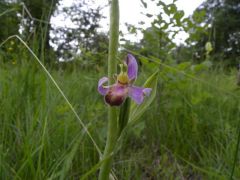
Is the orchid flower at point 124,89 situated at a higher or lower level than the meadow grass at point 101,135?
higher

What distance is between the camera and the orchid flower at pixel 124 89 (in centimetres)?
90

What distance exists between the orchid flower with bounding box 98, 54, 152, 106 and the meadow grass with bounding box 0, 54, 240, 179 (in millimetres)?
159

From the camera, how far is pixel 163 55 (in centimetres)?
205

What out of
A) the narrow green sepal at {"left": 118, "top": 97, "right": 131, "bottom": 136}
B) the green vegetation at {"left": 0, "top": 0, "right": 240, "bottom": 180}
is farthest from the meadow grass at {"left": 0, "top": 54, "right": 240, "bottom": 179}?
the narrow green sepal at {"left": 118, "top": 97, "right": 131, "bottom": 136}

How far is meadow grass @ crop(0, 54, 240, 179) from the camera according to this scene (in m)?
1.10

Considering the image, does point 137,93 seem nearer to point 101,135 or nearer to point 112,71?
point 112,71

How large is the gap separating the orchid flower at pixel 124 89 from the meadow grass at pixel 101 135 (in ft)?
0.52

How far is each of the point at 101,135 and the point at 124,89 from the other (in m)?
0.56

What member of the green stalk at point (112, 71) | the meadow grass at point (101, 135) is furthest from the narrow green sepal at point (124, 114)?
the meadow grass at point (101, 135)

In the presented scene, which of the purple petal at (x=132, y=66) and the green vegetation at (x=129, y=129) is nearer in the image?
the purple petal at (x=132, y=66)

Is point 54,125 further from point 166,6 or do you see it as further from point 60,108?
point 166,6

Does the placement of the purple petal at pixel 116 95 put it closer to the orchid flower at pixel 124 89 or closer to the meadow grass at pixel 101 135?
the orchid flower at pixel 124 89

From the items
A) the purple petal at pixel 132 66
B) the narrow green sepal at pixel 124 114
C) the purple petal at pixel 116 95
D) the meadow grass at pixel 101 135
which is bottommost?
the meadow grass at pixel 101 135

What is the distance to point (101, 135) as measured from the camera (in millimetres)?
1446
